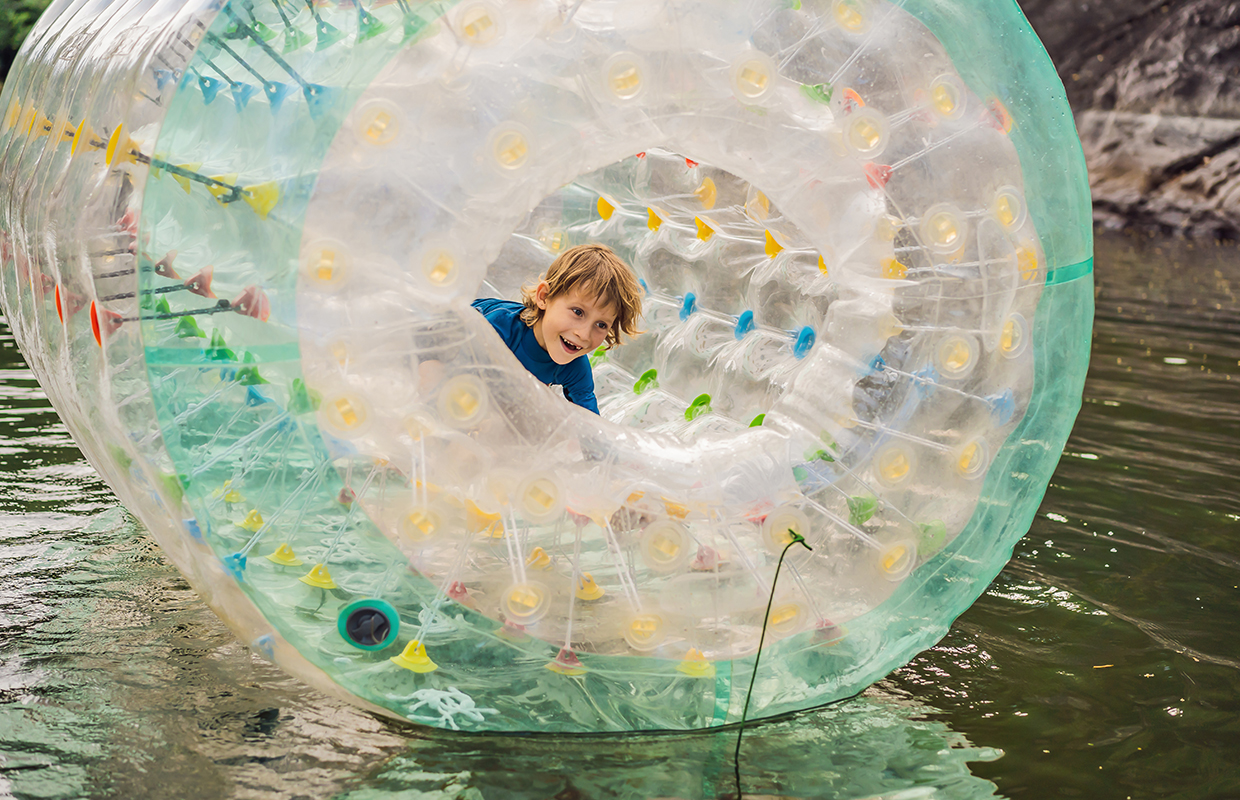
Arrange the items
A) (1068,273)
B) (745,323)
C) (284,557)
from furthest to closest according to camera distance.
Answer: (745,323), (1068,273), (284,557)

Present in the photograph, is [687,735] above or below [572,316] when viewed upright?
below

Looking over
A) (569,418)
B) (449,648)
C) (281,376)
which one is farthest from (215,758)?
(569,418)

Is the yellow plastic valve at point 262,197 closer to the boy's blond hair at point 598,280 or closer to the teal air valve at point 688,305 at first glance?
the boy's blond hair at point 598,280

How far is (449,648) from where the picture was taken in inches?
85.1

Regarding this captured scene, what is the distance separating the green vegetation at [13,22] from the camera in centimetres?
2003

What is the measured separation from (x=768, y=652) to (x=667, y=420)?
4.62 ft

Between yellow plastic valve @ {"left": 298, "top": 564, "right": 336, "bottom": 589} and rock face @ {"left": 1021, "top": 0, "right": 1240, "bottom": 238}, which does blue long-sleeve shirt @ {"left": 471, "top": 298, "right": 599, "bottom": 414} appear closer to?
yellow plastic valve @ {"left": 298, "top": 564, "right": 336, "bottom": 589}

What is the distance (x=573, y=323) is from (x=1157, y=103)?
13.8 metres

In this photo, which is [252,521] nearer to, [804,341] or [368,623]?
[368,623]

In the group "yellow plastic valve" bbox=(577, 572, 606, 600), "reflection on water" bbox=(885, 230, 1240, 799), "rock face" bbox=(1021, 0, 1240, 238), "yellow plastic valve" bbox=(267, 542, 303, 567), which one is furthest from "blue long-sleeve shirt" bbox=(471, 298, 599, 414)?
"rock face" bbox=(1021, 0, 1240, 238)

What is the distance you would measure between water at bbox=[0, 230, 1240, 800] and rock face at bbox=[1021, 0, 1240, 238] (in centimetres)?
1121

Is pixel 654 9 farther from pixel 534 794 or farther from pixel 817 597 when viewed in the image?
pixel 534 794

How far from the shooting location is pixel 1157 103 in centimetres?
1430

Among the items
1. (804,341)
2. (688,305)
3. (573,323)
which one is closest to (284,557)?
(573,323)
